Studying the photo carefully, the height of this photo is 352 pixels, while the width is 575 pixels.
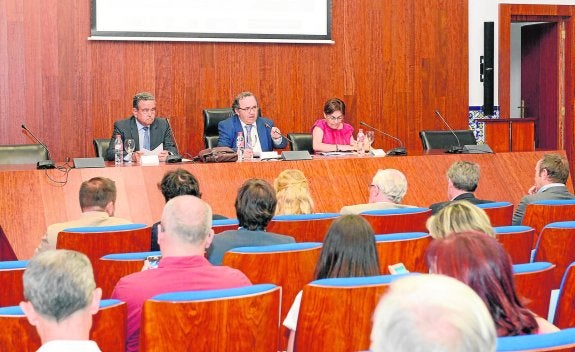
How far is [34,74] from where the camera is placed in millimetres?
8148

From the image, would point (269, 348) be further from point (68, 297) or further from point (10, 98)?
point (10, 98)

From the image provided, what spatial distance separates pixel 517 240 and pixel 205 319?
188cm

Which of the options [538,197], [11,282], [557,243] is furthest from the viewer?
[538,197]

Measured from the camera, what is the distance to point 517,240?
13.0ft

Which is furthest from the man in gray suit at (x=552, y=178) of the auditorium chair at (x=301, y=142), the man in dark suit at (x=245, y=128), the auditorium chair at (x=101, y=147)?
the auditorium chair at (x=101, y=147)

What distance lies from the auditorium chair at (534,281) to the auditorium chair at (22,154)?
180 inches

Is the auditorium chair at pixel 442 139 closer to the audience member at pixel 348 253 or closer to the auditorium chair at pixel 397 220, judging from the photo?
the auditorium chair at pixel 397 220

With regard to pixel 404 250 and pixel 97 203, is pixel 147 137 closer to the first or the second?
pixel 97 203

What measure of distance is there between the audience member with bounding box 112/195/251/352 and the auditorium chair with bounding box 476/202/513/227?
2157mm

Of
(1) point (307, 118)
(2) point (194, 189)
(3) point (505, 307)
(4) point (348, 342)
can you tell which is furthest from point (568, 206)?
(1) point (307, 118)

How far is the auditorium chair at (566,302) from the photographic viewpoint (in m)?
3.04

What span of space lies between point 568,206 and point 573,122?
629 cm

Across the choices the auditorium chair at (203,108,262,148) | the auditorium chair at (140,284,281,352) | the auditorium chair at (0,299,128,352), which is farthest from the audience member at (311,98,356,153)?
the auditorium chair at (0,299,128,352)

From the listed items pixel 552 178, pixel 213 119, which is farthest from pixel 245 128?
pixel 552 178
